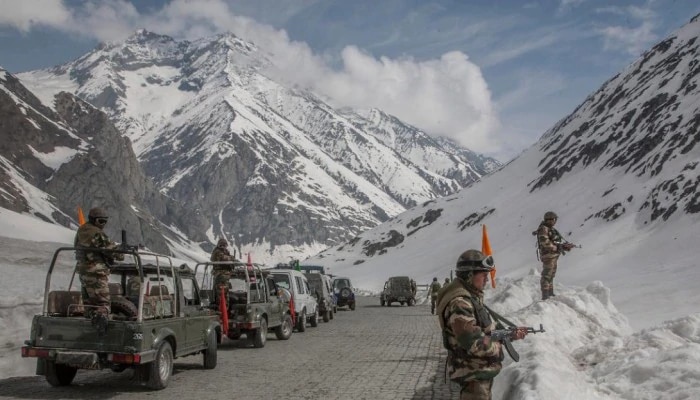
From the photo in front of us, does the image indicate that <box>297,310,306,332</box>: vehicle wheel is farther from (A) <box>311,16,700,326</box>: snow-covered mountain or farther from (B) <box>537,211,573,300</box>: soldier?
(A) <box>311,16,700,326</box>: snow-covered mountain

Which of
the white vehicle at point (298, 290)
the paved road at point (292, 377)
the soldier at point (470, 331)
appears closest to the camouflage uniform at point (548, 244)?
the paved road at point (292, 377)

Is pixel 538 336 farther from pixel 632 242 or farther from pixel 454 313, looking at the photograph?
pixel 632 242

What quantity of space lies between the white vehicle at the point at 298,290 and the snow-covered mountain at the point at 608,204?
11.0 m

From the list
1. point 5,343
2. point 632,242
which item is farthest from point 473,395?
point 632,242

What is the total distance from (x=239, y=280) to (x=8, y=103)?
171 m

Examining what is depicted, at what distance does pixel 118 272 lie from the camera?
11.2 meters

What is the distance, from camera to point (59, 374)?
975 cm

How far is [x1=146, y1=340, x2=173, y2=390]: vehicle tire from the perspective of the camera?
9586 millimetres

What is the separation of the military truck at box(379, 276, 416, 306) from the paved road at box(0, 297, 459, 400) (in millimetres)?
24367

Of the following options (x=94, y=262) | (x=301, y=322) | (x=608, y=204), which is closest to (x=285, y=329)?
(x=301, y=322)

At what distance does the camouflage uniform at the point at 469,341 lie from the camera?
17.0 ft

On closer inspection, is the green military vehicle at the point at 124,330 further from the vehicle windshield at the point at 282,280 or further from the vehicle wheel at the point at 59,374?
the vehicle windshield at the point at 282,280

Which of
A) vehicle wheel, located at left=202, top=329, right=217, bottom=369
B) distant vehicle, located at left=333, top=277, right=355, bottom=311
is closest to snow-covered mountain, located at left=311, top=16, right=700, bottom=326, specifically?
distant vehicle, located at left=333, top=277, right=355, bottom=311

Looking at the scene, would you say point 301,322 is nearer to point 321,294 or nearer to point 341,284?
point 321,294
